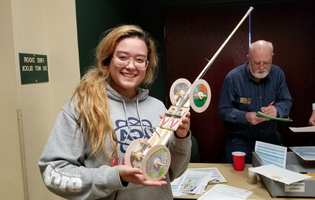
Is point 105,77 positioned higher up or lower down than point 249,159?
higher up

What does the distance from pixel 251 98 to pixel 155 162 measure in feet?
5.55

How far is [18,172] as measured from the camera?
5.09ft

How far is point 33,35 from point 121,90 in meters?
0.89

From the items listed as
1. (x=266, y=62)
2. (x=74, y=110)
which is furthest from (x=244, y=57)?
(x=74, y=110)

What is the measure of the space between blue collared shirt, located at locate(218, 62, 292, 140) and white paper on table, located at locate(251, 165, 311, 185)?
63 centimetres

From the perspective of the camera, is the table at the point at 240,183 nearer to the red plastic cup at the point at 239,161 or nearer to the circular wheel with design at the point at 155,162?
the red plastic cup at the point at 239,161

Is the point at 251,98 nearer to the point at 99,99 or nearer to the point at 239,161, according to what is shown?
the point at 239,161

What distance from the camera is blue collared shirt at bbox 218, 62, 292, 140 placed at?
2.26 meters

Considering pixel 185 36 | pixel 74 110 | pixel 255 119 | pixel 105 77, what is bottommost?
pixel 255 119

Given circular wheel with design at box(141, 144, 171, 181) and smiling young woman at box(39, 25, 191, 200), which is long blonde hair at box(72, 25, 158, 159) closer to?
smiling young woman at box(39, 25, 191, 200)

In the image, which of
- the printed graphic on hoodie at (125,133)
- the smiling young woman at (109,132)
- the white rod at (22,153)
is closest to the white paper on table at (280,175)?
the smiling young woman at (109,132)

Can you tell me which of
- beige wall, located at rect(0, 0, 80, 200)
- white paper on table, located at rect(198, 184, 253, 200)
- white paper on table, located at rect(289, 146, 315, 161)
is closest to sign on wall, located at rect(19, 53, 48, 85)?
beige wall, located at rect(0, 0, 80, 200)

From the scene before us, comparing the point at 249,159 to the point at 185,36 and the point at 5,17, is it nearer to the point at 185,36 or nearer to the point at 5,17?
the point at 185,36

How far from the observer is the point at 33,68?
1659mm
